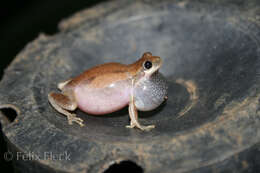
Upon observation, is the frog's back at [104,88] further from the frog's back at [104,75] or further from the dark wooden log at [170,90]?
the dark wooden log at [170,90]

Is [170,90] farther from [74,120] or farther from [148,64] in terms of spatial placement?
[74,120]

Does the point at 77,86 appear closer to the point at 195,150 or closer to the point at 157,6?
the point at 195,150

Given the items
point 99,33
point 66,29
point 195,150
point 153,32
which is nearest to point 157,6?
point 153,32

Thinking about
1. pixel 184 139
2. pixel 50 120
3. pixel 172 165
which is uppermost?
pixel 50 120

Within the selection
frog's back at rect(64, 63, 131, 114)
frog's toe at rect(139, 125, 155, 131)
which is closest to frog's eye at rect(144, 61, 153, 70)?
frog's back at rect(64, 63, 131, 114)

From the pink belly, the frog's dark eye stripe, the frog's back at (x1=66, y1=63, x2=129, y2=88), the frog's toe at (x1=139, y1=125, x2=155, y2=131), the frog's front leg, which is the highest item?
the frog's dark eye stripe

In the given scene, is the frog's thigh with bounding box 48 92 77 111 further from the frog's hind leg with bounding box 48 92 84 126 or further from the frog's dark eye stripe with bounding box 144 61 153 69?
the frog's dark eye stripe with bounding box 144 61 153 69

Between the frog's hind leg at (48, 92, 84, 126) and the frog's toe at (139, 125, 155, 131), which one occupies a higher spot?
the frog's hind leg at (48, 92, 84, 126)
